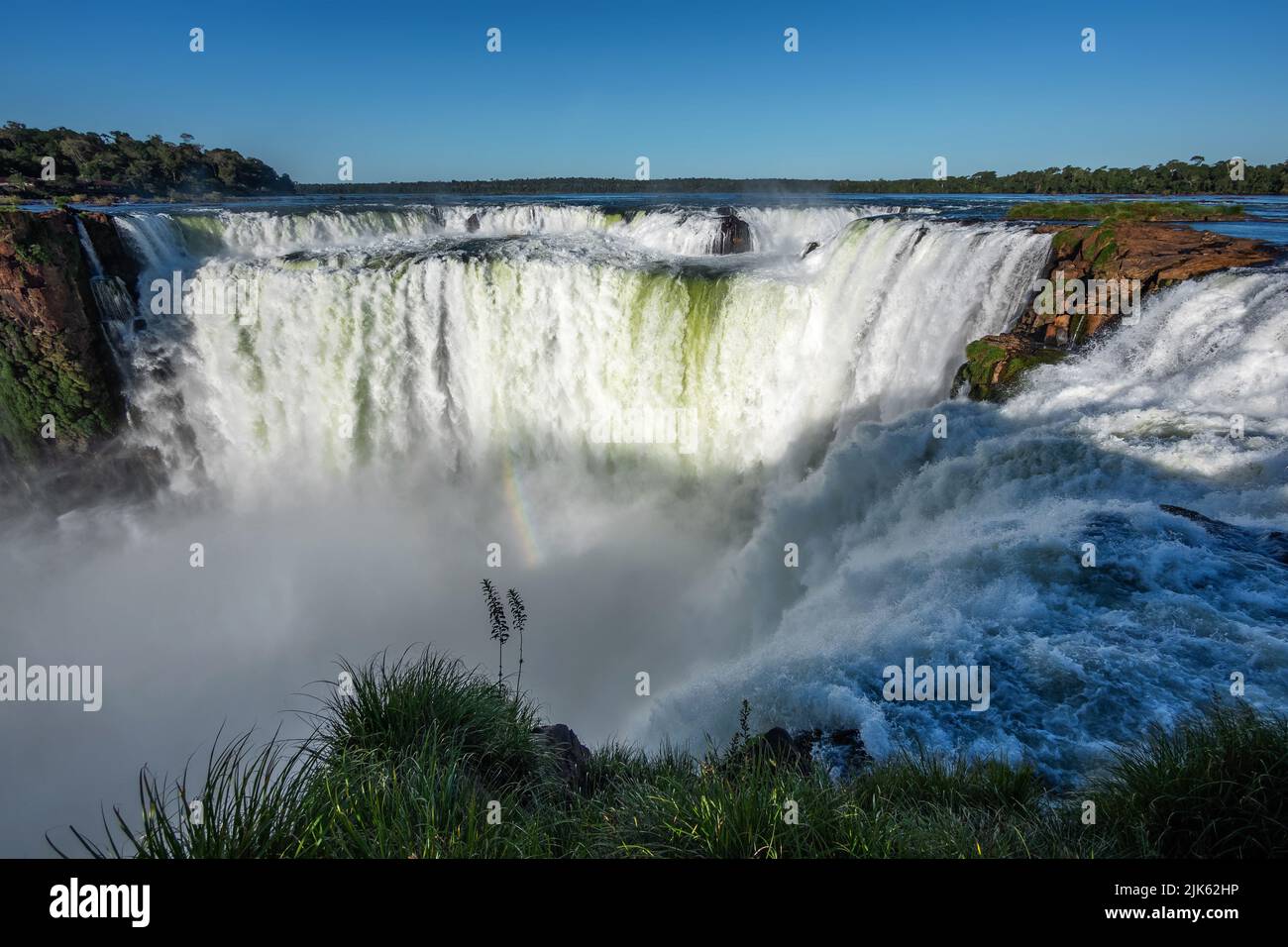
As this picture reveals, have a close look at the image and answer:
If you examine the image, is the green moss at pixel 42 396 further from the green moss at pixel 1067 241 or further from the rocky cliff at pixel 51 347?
the green moss at pixel 1067 241

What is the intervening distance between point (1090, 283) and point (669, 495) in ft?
34.1

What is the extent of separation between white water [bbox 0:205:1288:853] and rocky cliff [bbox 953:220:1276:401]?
50cm

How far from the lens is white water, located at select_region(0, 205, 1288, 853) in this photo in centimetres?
585

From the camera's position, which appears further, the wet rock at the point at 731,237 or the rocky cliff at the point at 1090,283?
the wet rock at the point at 731,237

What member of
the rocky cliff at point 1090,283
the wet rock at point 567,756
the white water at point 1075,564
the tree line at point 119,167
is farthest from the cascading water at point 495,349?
the tree line at point 119,167

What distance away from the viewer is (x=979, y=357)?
1016 centimetres

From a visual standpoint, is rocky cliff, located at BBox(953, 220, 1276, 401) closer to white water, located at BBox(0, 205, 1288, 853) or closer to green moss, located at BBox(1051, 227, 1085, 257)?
green moss, located at BBox(1051, 227, 1085, 257)

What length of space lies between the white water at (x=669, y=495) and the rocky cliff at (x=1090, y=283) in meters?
0.50

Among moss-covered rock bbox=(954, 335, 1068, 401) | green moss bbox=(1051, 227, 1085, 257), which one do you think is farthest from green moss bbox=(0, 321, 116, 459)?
green moss bbox=(1051, 227, 1085, 257)

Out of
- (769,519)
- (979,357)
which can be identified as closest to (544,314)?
(769,519)

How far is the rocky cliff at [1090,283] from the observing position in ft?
31.7

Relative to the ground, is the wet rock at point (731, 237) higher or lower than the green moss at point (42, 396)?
higher

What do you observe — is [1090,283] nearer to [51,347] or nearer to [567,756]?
[567,756]

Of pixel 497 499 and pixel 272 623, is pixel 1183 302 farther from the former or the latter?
pixel 272 623
